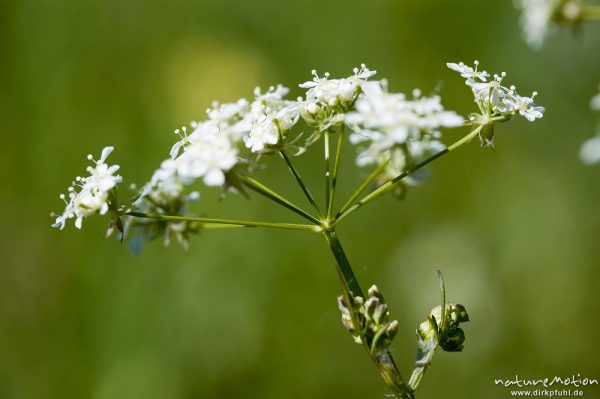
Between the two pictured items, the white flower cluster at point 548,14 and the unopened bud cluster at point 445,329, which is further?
the white flower cluster at point 548,14

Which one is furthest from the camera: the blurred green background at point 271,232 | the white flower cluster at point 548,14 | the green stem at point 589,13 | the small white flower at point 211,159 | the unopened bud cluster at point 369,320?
the blurred green background at point 271,232

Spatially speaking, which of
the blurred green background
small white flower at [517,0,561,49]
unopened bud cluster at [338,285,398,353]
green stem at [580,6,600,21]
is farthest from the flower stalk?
the blurred green background

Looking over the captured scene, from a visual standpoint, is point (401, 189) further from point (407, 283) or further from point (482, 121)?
point (407, 283)

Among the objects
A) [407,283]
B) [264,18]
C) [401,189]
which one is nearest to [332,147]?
[407,283]

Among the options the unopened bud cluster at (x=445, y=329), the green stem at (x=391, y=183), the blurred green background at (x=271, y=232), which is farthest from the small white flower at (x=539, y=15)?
the blurred green background at (x=271, y=232)

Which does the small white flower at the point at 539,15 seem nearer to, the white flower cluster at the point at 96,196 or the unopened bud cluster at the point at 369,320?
the unopened bud cluster at the point at 369,320

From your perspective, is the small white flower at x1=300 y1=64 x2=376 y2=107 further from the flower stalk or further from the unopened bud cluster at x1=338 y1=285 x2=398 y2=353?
the unopened bud cluster at x1=338 y1=285 x2=398 y2=353
